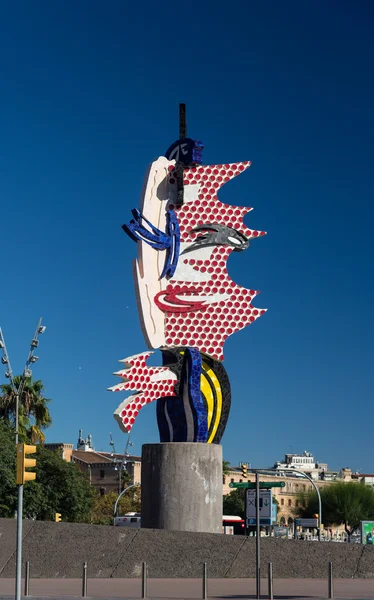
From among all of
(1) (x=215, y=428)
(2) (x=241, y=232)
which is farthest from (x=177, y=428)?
(2) (x=241, y=232)

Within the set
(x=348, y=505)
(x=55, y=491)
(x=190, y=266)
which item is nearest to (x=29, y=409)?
(x=55, y=491)

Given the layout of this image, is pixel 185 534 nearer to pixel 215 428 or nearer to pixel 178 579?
pixel 178 579

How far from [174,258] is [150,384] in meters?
3.75

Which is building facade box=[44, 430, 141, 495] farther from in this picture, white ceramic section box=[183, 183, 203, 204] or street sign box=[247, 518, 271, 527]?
street sign box=[247, 518, 271, 527]

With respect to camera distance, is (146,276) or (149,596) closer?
(149,596)

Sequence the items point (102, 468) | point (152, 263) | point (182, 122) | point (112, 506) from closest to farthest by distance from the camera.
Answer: point (152, 263) < point (182, 122) < point (112, 506) < point (102, 468)

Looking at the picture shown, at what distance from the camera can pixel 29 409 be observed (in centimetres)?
5606

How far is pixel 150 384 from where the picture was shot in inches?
1158

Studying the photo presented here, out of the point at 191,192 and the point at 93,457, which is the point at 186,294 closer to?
the point at 191,192

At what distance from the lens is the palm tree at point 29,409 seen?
54.2m

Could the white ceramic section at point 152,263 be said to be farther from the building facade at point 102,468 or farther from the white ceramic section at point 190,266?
the building facade at point 102,468

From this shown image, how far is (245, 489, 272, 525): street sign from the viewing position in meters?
21.4

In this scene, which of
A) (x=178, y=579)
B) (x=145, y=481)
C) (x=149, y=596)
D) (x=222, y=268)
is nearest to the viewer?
(x=149, y=596)

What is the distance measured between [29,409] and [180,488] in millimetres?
28512
